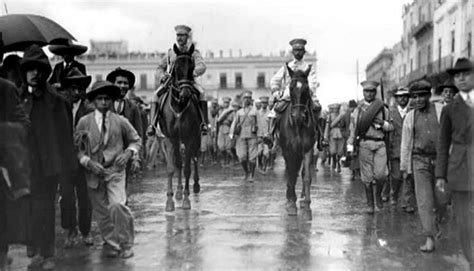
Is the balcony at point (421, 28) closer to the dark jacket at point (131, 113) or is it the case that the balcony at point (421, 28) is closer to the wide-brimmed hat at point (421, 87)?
the dark jacket at point (131, 113)

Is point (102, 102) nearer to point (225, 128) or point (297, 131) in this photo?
point (297, 131)

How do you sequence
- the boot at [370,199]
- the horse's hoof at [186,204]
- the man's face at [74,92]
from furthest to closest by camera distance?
the horse's hoof at [186,204]
the boot at [370,199]
the man's face at [74,92]

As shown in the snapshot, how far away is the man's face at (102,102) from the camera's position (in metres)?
7.22

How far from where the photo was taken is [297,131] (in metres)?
9.90

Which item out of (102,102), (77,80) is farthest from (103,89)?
(77,80)

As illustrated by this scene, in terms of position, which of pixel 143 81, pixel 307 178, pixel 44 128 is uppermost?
pixel 143 81

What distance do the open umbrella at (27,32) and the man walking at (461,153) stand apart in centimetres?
533

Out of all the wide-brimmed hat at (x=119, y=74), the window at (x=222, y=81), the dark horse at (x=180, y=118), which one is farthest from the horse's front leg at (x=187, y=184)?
the window at (x=222, y=81)

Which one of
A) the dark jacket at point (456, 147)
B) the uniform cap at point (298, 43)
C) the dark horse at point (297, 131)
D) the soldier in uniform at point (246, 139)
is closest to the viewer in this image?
the dark jacket at point (456, 147)

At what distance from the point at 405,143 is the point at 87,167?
404cm

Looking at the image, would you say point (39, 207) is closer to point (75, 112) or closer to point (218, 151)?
point (75, 112)

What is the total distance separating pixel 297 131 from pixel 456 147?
3.86 m

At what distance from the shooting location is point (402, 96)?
11.6 metres

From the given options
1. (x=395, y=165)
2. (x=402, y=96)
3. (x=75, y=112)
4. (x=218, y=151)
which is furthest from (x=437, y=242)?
(x=218, y=151)
